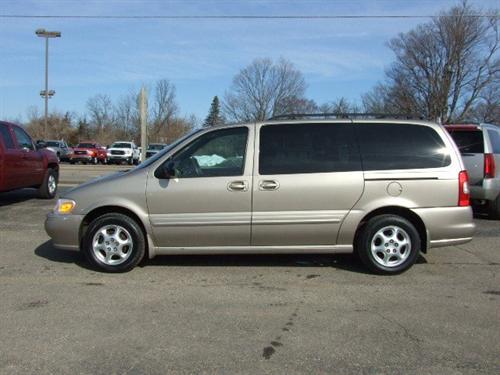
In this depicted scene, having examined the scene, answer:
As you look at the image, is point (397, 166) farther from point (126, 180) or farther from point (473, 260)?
point (126, 180)

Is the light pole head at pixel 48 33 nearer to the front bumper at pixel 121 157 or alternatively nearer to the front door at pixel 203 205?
the front bumper at pixel 121 157

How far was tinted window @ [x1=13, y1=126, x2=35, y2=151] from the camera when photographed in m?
10.9

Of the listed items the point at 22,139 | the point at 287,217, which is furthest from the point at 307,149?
the point at 22,139

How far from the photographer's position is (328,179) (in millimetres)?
5844

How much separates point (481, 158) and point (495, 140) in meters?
0.63

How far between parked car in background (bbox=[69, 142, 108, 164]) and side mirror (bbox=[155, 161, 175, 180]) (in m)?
34.4

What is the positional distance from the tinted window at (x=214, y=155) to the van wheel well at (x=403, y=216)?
5.11 feet

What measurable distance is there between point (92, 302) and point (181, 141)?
83.4 inches

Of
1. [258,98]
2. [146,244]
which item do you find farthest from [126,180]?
[258,98]

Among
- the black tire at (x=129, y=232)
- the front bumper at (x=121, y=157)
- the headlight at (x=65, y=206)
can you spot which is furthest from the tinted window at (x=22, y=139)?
the front bumper at (x=121, y=157)

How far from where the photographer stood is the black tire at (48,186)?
39.4 ft

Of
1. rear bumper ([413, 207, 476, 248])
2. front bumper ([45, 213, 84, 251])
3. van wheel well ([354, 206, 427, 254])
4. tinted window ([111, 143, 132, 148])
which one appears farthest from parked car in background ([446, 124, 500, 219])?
tinted window ([111, 143, 132, 148])

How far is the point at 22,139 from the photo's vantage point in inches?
436

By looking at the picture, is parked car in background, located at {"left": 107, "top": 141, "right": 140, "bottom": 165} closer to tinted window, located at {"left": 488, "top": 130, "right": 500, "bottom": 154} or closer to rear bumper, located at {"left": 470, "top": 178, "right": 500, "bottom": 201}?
tinted window, located at {"left": 488, "top": 130, "right": 500, "bottom": 154}
